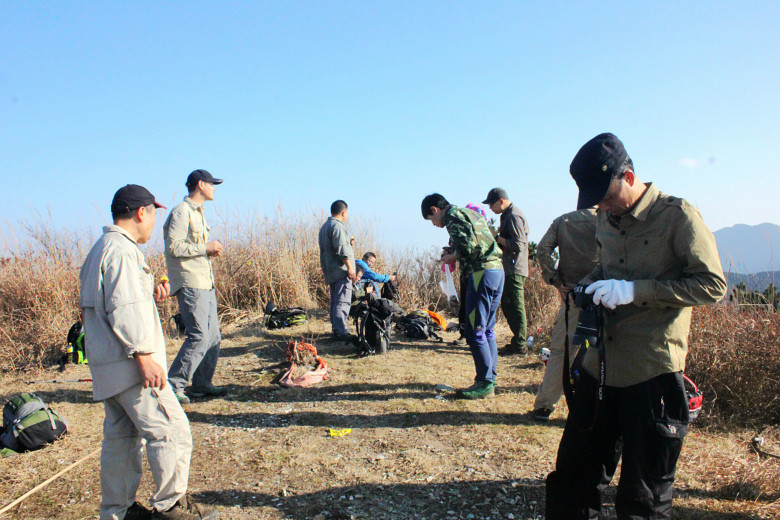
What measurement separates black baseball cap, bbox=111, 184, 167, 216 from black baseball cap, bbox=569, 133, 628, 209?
7.36 feet

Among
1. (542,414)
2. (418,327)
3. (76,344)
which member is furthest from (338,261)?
(542,414)

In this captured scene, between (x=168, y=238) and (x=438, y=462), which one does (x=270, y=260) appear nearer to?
(x=168, y=238)

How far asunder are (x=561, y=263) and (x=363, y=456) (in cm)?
214

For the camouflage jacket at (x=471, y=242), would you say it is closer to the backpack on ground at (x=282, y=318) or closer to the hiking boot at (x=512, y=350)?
the hiking boot at (x=512, y=350)

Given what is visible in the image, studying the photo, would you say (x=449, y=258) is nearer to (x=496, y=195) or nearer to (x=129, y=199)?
(x=496, y=195)

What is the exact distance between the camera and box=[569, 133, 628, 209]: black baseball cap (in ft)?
6.33

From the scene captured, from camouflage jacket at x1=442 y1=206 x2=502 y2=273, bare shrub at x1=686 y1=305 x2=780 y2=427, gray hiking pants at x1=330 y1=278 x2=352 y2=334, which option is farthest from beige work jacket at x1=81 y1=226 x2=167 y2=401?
bare shrub at x1=686 y1=305 x2=780 y2=427

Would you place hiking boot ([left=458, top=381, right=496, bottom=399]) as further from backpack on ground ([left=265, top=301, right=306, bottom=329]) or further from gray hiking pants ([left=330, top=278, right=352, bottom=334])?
backpack on ground ([left=265, top=301, right=306, bottom=329])

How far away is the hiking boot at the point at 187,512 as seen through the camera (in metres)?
2.54

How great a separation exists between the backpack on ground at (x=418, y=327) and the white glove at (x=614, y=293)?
5.38 m

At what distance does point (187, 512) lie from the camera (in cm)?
263

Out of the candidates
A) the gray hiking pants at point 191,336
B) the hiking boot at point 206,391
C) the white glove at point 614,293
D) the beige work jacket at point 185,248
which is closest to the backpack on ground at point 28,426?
the gray hiking pants at point 191,336

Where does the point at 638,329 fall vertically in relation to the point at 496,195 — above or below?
below

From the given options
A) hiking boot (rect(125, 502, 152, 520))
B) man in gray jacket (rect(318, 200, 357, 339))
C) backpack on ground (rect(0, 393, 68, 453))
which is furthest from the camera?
man in gray jacket (rect(318, 200, 357, 339))
